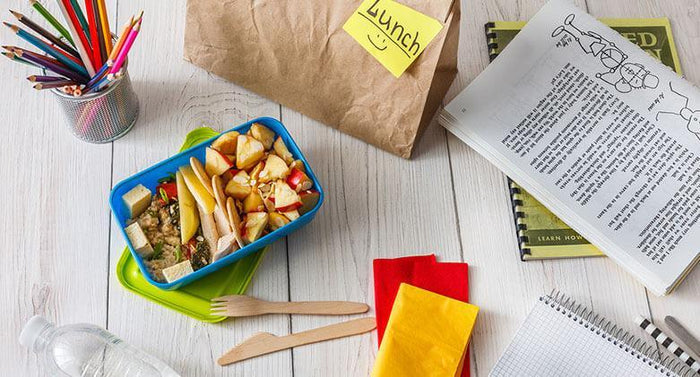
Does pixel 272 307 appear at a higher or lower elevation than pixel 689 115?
lower

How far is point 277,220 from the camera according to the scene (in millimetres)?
812

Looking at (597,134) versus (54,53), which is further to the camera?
(597,134)

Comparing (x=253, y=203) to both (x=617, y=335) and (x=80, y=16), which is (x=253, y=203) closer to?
(x=80, y=16)

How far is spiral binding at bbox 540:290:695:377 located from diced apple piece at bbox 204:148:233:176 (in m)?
0.35

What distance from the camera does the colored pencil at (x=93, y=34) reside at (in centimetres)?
79

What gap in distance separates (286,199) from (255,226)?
0.13ft

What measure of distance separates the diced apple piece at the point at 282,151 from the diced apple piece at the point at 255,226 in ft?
0.22

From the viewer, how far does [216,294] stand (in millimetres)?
836

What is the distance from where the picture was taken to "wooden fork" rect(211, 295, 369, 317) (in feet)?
2.72

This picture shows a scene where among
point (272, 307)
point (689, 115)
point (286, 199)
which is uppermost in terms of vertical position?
point (689, 115)

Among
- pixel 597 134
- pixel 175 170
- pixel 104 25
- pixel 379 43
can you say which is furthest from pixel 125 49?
pixel 597 134

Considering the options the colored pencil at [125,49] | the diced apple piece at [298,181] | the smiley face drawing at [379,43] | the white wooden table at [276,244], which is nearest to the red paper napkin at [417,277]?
the white wooden table at [276,244]

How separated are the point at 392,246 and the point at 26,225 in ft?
1.27

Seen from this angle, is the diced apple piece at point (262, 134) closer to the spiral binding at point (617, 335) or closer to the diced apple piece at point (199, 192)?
the diced apple piece at point (199, 192)
